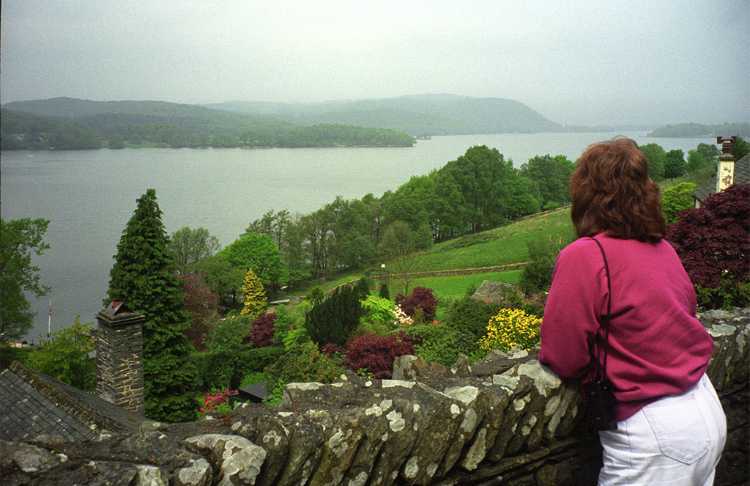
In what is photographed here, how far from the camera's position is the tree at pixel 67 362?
17.6 metres

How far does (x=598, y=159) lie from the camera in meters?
2.14

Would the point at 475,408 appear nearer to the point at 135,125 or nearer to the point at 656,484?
the point at 656,484

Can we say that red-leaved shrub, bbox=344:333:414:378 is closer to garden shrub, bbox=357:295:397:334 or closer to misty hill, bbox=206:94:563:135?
garden shrub, bbox=357:295:397:334

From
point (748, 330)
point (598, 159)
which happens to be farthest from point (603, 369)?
point (748, 330)

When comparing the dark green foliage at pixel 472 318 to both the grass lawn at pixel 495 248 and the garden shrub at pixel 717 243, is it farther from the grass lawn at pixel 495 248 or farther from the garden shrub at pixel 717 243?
the grass lawn at pixel 495 248

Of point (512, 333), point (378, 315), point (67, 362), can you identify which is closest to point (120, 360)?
point (512, 333)

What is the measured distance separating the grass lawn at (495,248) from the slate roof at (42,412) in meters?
30.4

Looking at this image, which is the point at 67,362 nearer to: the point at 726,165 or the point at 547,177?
the point at 726,165

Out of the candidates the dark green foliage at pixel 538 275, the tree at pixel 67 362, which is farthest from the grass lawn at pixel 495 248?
the tree at pixel 67 362

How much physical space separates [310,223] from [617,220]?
165ft

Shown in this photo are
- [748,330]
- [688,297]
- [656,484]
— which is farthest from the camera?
[748,330]

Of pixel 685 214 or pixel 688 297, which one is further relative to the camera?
pixel 685 214

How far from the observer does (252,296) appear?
3938cm

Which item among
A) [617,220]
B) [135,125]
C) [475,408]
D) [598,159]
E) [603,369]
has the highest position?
[135,125]
